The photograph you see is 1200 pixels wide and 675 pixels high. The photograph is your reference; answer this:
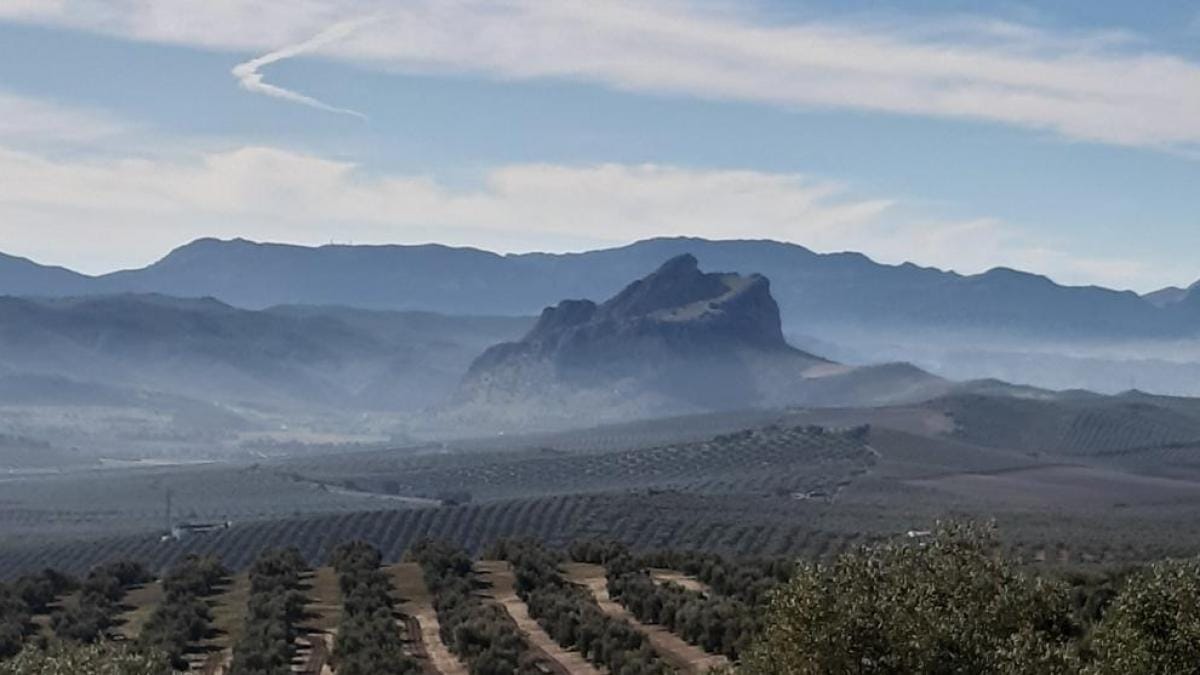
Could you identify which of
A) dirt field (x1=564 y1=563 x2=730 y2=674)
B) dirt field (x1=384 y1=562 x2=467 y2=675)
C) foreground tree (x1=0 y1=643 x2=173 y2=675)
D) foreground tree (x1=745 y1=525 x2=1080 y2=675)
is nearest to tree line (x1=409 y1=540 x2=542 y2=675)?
dirt field (x1=384 y1=562 x2=467 y2=675)

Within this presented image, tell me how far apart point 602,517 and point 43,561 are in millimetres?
32953

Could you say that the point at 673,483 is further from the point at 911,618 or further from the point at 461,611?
the point at 911,618

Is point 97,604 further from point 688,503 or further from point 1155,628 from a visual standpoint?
point 688,503

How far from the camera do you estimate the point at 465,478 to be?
177 metres

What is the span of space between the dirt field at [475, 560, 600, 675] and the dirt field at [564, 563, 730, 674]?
2279mm

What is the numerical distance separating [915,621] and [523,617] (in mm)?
30474

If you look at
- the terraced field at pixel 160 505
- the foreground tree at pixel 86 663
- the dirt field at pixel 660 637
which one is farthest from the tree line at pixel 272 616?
the terraced field at pixel 160 505

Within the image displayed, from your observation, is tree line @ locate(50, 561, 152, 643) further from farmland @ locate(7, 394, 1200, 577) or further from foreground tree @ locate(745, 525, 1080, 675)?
foreground tree @ locate(745, 525, 1080, 675)

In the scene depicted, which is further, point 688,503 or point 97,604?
point 688,503

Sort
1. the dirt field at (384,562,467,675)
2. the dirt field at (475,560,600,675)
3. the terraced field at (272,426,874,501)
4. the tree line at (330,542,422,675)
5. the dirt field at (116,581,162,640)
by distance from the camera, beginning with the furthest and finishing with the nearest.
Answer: the terraced field at (272,426,874,501) < the dirt field at (116,581,162,640) < the dirt field at (475,560,600,675) < the dirt field at (384,562,467,675) < the tree line at (330,542,422,675)

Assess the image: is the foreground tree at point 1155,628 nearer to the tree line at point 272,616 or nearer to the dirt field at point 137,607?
the tree line at point 272,616

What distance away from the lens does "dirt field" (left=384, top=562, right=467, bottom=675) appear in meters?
51.1

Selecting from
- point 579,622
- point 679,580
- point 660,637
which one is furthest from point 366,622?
point 679,580

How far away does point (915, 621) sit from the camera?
3062cm
